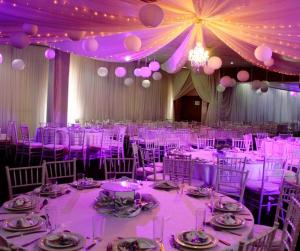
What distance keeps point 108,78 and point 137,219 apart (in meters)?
12.2

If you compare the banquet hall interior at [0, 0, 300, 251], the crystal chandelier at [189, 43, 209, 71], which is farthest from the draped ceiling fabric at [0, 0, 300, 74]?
the crystal chandelier at [189, 43, 209, 71]

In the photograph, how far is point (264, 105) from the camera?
18.9 m

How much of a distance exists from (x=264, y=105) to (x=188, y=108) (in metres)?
3.83

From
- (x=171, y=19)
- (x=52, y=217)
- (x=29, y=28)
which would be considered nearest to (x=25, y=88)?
(x=29, y=28)

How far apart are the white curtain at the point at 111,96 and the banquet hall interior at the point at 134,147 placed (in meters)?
0.05

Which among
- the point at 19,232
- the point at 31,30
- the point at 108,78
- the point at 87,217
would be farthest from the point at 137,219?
the point at 108,78

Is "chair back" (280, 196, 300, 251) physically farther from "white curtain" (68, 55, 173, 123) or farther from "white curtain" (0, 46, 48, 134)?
"white curtain" (68, 55, 173, 123)

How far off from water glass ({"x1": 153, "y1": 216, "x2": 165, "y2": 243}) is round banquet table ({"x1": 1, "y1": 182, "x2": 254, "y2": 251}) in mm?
58

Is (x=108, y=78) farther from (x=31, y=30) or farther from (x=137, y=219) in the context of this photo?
(x=137, y=219)

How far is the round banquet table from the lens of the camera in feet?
7.76

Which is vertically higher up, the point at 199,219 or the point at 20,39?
the point at 20,39

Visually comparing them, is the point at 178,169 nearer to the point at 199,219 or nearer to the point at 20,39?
the point at 199,219

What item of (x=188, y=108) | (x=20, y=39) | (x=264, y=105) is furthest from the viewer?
(x=264, y=105)

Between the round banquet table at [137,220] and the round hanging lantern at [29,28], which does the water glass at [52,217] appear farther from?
the round hanging lantern at [29,28]
